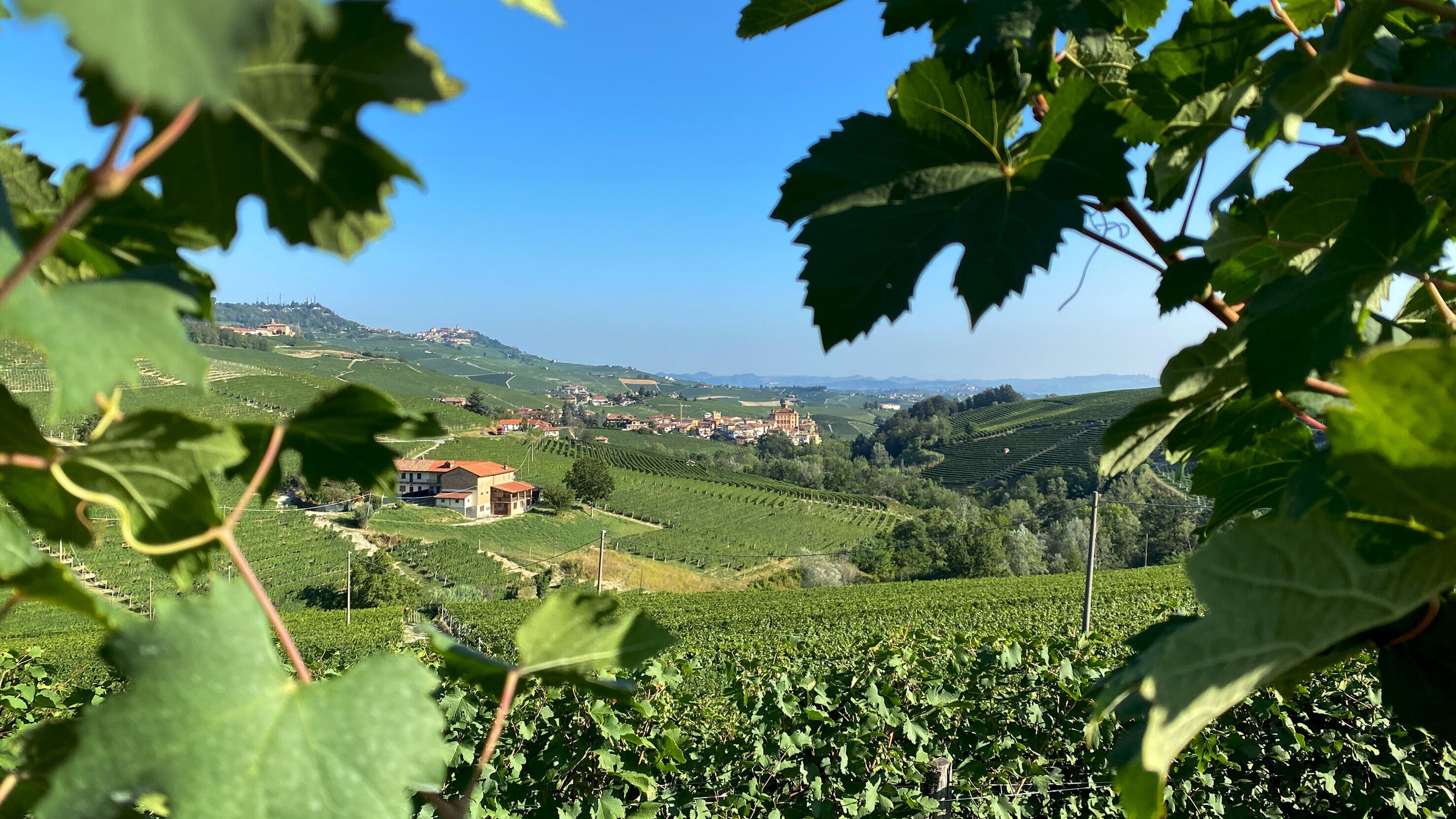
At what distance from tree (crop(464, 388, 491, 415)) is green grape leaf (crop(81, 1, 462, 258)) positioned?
68056mm

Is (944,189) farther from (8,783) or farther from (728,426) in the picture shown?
(728,426)

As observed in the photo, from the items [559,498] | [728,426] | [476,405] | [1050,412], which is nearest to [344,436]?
[559,498]

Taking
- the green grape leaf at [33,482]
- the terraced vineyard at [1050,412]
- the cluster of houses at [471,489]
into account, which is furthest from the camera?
the terraced vineyard at [1050,412]

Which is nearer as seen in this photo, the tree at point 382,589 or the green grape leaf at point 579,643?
the green grape leaf at point 579,643

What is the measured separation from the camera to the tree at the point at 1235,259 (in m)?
0.36

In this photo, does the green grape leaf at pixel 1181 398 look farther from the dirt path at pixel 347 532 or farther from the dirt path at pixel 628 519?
the dirt path at pixel 628 519

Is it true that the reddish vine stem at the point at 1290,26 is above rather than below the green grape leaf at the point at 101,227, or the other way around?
above

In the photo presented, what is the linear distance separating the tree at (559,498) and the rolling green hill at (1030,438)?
32.4 meters

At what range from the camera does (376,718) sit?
1.32 ft

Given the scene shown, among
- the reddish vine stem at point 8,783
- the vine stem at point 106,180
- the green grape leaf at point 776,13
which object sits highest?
the green grape leaf at point 776,13

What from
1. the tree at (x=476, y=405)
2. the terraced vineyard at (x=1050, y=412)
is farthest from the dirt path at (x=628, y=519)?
the terraced vineyard at (x=1050, y=412)

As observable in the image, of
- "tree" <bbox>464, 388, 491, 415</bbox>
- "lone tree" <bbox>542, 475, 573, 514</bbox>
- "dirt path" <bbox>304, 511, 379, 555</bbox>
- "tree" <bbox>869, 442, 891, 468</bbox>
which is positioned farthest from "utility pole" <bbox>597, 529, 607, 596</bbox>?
"tree" <bbox>869, 442, 891, 468</bbox>

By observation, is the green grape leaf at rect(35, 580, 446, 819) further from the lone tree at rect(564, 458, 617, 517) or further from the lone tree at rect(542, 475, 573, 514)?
the lone tree at rect(542, 475, 573, 514)

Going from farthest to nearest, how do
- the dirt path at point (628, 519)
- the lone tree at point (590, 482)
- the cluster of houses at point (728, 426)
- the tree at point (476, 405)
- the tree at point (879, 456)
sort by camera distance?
the cluster of houses at point (728, 426) < the tree at point (879, 456) < the tree at point (476, 405) < the dirt path at point (628, 519) < the lone tree at point (590, 482)
